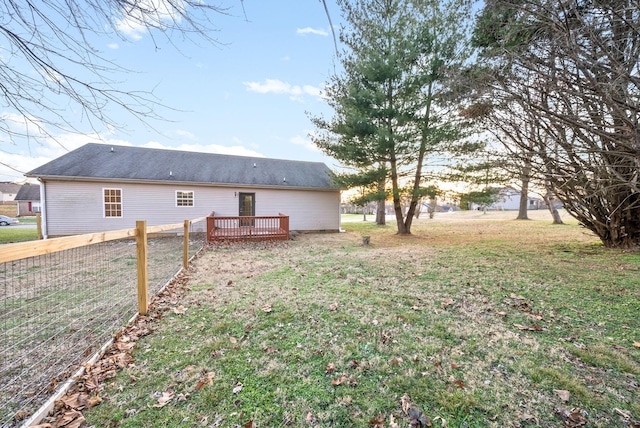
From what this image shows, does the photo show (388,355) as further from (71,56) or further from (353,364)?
(71,56)

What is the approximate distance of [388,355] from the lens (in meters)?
2.55

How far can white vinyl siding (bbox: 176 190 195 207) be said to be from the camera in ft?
41.3

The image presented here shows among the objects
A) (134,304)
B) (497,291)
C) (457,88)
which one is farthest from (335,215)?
(134,304)

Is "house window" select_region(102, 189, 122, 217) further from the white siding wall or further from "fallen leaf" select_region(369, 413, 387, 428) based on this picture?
"fallen leaf" select_region(369, 413, 387, 428)

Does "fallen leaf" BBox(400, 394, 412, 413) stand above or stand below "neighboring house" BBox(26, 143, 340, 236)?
below

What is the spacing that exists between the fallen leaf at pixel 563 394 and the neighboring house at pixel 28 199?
50.7 meters

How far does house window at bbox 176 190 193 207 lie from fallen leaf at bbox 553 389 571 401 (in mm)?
13625

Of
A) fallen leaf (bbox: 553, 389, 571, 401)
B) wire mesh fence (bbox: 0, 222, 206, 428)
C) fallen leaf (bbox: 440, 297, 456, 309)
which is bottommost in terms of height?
wire mesh fence (bbox: 0, 222, 206, 428)

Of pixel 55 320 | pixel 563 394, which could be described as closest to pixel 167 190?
pixel 55 320

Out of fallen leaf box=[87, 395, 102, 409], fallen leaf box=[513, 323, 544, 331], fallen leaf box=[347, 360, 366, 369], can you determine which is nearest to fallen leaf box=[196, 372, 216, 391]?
fallen leaf box=[87, 395, 102, 409]

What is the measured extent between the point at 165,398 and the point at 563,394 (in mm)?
3074

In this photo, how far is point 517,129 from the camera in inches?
285

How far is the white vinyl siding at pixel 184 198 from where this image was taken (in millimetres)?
12590

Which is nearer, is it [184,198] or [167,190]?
[167,190]
